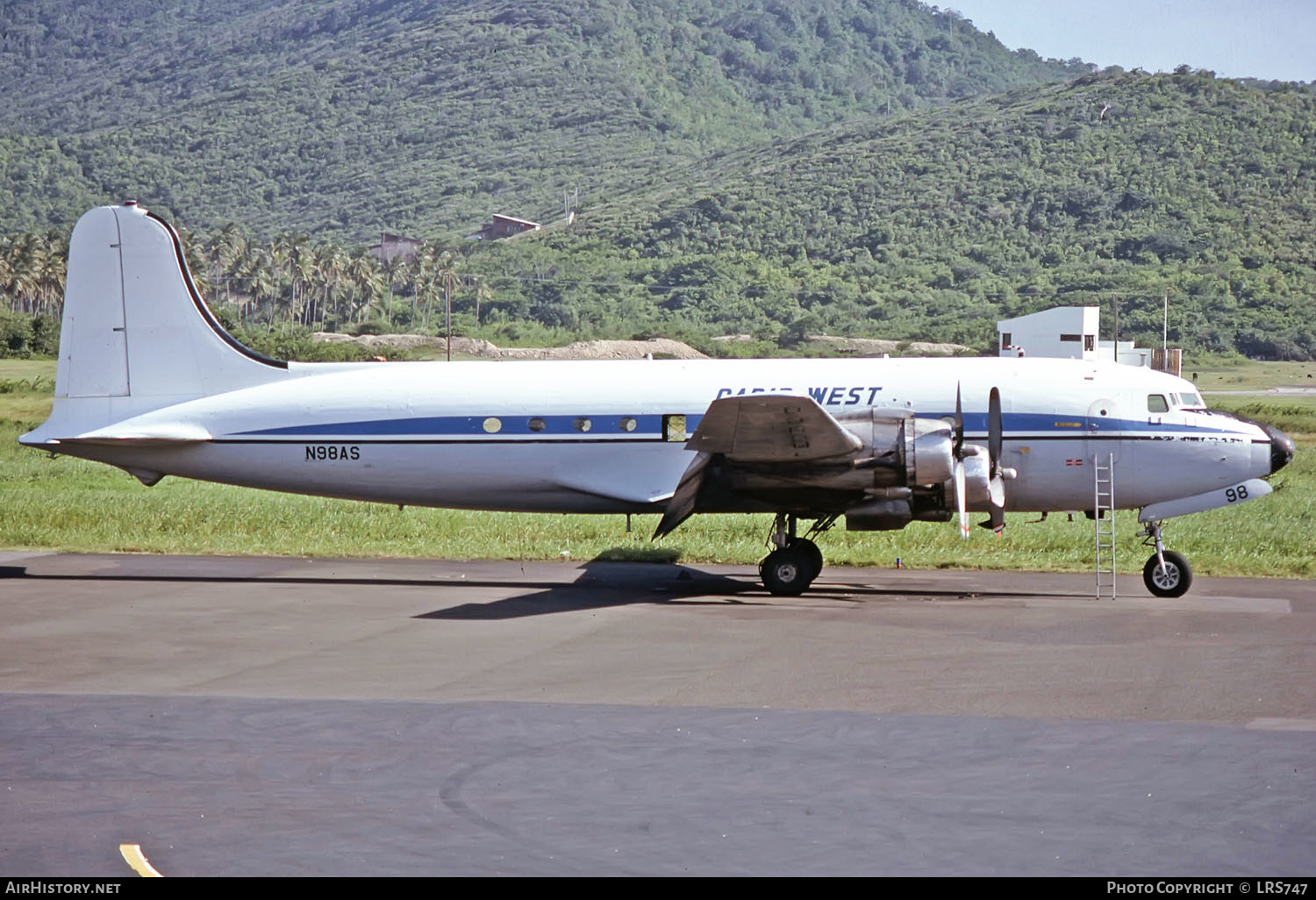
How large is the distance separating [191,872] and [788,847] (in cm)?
353

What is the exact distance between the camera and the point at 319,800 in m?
9.83

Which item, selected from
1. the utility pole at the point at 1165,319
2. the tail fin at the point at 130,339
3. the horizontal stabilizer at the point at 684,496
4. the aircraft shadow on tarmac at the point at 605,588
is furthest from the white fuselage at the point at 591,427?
the utility pole at the point at 1165,319

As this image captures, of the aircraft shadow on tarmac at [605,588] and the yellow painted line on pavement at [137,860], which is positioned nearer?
the yellow painted line on pavement at [137,860]

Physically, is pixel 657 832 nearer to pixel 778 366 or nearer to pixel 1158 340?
pixel 778 366

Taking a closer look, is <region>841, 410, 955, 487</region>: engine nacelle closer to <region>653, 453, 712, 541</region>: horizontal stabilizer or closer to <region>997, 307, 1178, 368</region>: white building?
<region>653, 453, 712, 541</region>: horizontal stabilizer

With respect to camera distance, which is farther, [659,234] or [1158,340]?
[659,234]

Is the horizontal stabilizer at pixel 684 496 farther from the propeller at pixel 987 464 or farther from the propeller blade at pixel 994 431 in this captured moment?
the propeller blade at pixel 994 431

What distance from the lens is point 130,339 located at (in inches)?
923

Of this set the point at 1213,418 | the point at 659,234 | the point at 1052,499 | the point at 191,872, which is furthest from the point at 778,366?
the point at 659,234

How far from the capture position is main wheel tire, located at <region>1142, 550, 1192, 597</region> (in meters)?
20.9

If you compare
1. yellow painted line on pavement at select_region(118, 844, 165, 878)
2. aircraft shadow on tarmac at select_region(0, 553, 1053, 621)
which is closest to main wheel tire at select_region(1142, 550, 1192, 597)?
aircraft shadow on tarmac at select_region(0, 553, 1053, 621)

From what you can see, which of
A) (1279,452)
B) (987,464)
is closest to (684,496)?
(987,464)

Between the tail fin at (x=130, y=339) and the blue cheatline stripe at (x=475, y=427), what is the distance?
140cm

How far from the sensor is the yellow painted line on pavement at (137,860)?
812 cm
